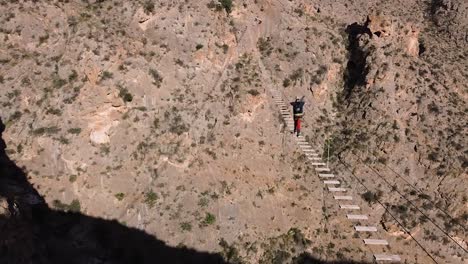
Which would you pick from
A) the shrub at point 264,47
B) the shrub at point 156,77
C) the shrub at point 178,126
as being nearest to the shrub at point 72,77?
the shrub at point 156,77

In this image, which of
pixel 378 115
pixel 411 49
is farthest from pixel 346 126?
pixel 411 49

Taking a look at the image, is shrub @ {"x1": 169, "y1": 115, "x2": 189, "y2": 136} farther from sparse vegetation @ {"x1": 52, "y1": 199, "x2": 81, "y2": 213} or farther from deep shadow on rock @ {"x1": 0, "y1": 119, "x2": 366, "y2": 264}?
sparse vegetation @ {"x1": 52, "y1": 199, "x2": 81, "y2": 213}

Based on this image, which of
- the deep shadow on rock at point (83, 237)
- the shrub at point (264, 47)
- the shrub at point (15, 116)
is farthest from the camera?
the shrub at point (264, 47)

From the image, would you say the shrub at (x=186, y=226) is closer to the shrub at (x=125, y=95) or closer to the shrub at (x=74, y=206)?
the shrub at (x=74, y=206)

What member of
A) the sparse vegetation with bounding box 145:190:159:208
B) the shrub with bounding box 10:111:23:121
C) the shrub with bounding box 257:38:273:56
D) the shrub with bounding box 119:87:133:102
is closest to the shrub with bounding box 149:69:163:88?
the shrub with bounding box 119:87:133:102

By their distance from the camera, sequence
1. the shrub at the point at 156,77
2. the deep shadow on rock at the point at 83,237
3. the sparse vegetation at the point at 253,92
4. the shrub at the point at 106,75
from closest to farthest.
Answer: the deep shadow on rock at the point at 83,237 < the shrub at the point at 106,75 < the shrub at the point at 156,77 < the sparse vegetation at the point at 253,92

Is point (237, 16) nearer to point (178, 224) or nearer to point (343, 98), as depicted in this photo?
point (343, 98)

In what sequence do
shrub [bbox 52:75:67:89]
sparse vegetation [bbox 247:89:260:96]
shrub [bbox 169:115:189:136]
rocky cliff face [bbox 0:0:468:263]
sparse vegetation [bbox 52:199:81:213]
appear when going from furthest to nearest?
sparse vegetation [bbox 247:89:260:96]
shrub [bbox 169:115:189:136]
shrub [bbox 52:75:67:89]
rocky cliff face [bbox 0:0:468:263]
sparse vegetation [bbox 52:199:81:213]
